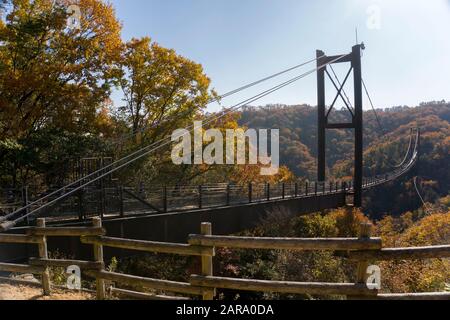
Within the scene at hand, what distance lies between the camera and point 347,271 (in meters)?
15.0

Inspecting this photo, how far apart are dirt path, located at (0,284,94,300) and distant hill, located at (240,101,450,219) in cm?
5372

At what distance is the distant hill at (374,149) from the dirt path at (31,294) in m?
53.7

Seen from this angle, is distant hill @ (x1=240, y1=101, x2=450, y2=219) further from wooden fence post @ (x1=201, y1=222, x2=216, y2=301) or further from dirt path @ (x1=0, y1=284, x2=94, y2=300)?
wooden fence post @ (x1=201, y1=222, x2=216, y2=301)

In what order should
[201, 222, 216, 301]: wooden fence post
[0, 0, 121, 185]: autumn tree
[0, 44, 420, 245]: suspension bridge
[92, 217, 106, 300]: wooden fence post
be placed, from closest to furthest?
[201, 222, 216, 301]: wooden fence post, [92, 217, 106, 300]: wooden fence post, [0, 44, 420, 245]: suspension bridge, [0, 0, 121, 185]: autumn tree

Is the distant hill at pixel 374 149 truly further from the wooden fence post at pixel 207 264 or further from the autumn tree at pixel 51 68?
the wooden fence post at pixel 207 264

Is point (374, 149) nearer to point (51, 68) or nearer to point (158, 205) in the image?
point (51, 68)

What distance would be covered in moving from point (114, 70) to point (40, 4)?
3680 mm

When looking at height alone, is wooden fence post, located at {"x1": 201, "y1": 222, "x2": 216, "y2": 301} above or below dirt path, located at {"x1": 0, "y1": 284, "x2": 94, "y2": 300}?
above

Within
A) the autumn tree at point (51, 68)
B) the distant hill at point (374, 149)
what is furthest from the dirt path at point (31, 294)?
the distant hill at point (374, 149)

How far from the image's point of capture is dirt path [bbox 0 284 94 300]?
532 cm

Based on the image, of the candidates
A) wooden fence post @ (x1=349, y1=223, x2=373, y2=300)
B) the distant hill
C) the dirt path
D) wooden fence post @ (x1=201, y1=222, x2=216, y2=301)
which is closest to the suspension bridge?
the dirt path

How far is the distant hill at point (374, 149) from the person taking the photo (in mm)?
60219
